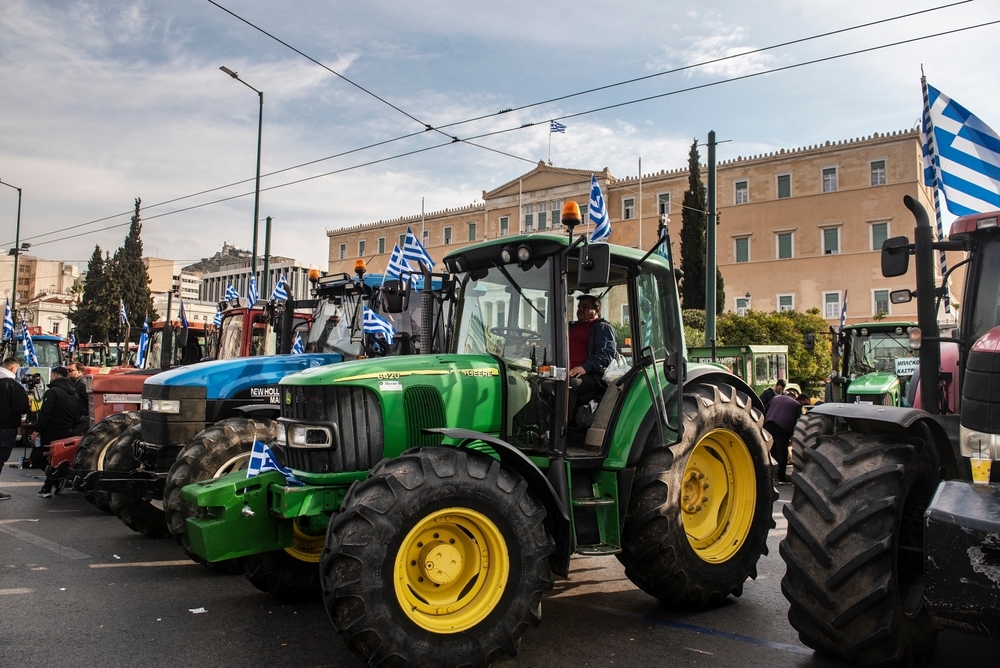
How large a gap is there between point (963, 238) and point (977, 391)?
1.44 meters

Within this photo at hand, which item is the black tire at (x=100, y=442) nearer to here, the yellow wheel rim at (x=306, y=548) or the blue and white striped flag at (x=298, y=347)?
the blue and white striped flag at (x=298, y=347)

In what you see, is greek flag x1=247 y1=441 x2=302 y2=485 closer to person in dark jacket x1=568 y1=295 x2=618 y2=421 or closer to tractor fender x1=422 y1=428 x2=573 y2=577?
tractor fender x1=422 y1=428 x2=573 y2=577

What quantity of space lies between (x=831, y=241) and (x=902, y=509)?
52326 millimetres

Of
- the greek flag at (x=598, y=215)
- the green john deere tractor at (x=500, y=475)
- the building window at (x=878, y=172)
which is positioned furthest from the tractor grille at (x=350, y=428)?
the building window at (x=878, y=172)

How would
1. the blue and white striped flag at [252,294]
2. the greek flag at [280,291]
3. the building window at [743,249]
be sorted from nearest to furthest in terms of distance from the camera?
1. the greek flag at [280,291]
2. the blue and white striped flag at [252,294]
3. the building window at [743,249]

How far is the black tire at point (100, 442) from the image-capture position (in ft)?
29.7

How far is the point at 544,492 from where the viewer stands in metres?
4.64

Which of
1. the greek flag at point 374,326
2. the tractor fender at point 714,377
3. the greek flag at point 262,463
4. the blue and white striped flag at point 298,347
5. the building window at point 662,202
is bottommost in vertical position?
the greek flag at point 262,463

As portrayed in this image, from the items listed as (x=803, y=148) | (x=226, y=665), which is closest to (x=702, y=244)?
(x=803, y=148)

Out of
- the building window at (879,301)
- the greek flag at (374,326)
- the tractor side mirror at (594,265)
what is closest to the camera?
the tractor side mirror at (594,265)

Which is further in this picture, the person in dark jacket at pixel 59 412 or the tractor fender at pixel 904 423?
the person in dark jacket at pixel 59 412

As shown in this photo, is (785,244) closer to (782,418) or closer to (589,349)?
(782,418)

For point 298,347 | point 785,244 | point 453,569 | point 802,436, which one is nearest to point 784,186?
point 785,244

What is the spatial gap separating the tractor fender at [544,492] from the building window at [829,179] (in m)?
53.5
